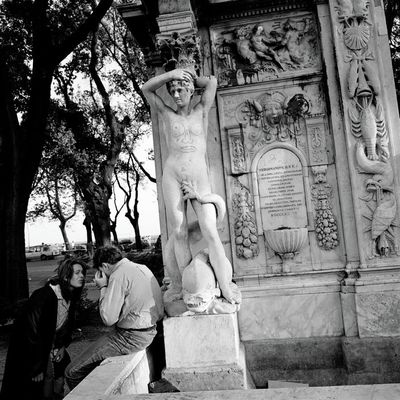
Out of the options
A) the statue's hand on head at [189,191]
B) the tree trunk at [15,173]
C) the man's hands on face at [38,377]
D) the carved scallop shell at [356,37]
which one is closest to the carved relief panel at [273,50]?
the carved scallop shell at [356,37]

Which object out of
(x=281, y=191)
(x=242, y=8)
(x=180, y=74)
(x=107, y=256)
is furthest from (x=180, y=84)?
(x=107, y=256)

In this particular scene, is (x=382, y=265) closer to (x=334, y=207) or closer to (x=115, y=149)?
(x=334, y=207)

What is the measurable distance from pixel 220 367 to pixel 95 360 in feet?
4.31

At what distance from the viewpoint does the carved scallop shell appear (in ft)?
19.0

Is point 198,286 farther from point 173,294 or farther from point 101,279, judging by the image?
point 101,279

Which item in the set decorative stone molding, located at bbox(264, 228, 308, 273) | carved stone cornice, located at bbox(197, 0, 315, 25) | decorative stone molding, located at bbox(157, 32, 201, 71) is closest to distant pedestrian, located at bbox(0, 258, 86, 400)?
decorative stone molding, located at bbox(264, 228, 308, 273)

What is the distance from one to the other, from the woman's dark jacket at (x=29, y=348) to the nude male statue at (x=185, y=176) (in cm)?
157

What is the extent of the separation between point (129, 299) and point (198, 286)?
29.3 inches

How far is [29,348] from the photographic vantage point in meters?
4.07

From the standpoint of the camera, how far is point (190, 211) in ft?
18.8

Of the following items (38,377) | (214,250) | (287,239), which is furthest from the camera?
(287,239)

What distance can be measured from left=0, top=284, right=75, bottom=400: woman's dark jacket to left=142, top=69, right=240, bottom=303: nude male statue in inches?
62.0

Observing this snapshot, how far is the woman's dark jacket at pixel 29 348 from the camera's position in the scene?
13.3 ft

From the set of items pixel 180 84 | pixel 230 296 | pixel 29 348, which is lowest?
pixel 29 348
